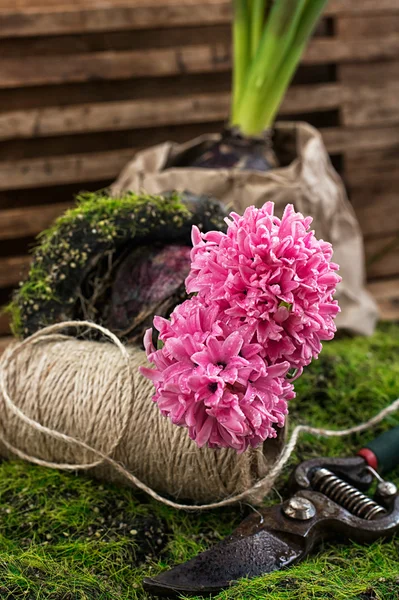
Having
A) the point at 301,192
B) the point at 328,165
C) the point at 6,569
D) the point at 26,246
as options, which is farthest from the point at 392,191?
the point at 6,569

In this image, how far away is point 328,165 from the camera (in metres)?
2.05

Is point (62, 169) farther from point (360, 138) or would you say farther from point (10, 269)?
point (360, 138)

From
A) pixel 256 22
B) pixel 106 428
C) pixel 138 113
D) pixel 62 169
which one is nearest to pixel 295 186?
pixel 256 22

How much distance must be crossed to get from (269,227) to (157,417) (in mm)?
397

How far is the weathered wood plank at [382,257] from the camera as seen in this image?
101 inches

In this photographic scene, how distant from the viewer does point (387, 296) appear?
248 cm

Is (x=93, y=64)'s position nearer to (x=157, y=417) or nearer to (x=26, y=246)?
(x=26, y=246)

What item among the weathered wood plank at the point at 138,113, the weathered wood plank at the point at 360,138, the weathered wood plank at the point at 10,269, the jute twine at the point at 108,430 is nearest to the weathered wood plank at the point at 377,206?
the weathered wood plank at the point at 360,138

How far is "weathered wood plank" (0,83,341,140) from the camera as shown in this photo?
7.01ft

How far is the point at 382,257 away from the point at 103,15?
1229 millimetres

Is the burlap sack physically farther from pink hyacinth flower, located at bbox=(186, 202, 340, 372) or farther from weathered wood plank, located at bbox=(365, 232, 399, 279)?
pink hyacinth flower, located at bbox=(186, 202, 340, 372)

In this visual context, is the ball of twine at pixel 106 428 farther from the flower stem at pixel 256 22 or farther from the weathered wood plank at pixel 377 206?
the weathered wood plank at pixel 377 206

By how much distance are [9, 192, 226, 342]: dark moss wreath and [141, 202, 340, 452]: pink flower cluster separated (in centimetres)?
37

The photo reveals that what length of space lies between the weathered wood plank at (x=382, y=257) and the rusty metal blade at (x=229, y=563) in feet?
5.15
